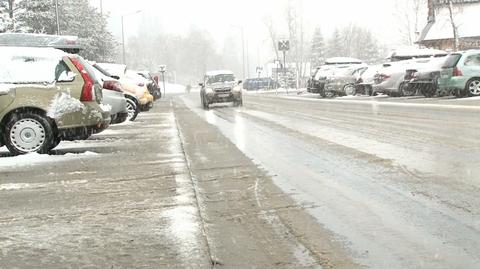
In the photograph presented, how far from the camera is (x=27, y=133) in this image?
30.6 feet

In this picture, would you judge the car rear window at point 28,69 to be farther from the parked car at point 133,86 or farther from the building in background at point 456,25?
the building in background at point 456,25

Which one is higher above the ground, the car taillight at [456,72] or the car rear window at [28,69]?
the car rear window at [28,69]

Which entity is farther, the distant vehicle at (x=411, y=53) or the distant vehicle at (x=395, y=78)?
the distant vehicle at (x=411, y=53)

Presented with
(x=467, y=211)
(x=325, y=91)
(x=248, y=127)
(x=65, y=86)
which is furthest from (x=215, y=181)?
(x=325, y=91)

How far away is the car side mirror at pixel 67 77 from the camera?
9383mm

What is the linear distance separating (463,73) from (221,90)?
9.79 meters

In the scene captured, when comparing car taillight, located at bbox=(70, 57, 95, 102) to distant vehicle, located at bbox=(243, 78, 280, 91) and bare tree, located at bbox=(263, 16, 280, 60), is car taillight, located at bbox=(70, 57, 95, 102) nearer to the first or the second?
distant vehicle, located at bbox=(243, 78, 280, 91)

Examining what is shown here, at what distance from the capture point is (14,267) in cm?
402

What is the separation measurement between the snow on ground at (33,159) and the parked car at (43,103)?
27 cm

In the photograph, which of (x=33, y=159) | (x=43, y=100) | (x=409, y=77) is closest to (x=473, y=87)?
(x=409, y=77)

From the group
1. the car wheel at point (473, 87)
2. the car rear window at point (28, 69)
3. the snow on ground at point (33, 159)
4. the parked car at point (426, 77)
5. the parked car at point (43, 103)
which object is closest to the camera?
the snow on ground at point (33, 159)

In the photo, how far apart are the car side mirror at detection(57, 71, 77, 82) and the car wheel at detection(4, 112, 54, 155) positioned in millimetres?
679

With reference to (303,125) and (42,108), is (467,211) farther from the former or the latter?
(303,125)

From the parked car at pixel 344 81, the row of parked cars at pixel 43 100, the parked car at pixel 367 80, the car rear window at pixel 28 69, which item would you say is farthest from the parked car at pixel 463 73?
the car rear window at pixel 28 69
